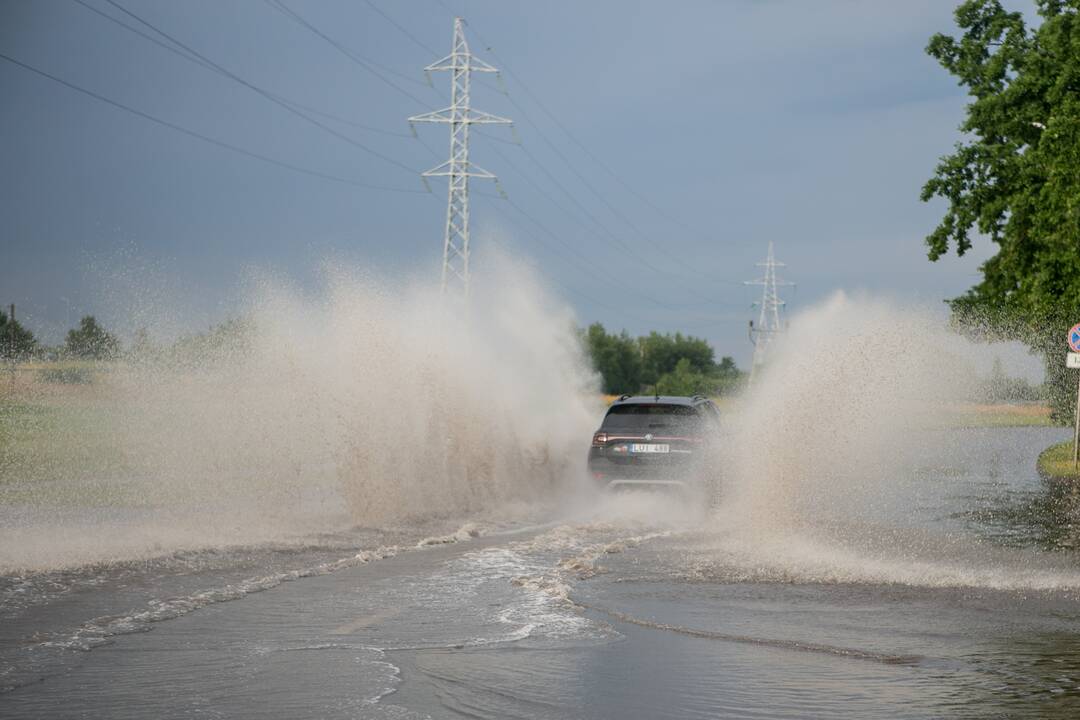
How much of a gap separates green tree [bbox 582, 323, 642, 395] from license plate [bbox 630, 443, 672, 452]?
95.3 meters

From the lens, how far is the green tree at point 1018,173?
3347 centimetres

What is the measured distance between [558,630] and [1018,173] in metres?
31.9

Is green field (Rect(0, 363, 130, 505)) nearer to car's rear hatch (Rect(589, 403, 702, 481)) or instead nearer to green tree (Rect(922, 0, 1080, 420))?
car's rear hatch (Rect(589, 403, 702, 481))

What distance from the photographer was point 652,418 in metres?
20.0

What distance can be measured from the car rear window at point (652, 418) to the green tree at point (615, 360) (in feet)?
311

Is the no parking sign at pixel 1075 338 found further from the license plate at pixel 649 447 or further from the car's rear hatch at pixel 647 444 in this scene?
the license plate at pixel 649 447

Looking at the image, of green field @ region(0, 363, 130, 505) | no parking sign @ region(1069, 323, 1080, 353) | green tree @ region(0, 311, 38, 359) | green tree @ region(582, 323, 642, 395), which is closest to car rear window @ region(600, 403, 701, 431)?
green field @ region(0, 363, 130, 505)

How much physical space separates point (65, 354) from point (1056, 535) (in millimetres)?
31200

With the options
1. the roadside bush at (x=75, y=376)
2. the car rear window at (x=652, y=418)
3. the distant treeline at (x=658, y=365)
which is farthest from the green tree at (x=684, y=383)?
the car rear window at (x=652, y=418)

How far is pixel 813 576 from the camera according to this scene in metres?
12.3

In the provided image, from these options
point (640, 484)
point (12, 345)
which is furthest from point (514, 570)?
point (12, 345)

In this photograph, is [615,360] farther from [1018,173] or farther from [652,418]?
[652,418]

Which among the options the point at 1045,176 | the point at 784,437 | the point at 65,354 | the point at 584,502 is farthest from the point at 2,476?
the point at 1045,176

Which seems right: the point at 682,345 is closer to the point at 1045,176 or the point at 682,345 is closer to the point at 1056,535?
the point at 1045,176
